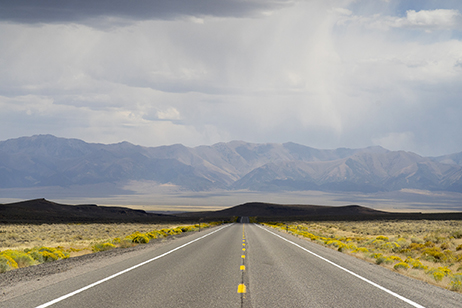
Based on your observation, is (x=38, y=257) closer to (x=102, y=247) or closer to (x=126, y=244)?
(x=102, y=247)

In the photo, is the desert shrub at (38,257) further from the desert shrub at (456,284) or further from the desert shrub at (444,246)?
the desert shrub at (444,246)

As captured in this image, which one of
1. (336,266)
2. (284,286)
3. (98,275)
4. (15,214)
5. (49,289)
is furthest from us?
(15,214)

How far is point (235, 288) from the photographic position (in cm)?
966

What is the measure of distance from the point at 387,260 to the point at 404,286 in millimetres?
6391

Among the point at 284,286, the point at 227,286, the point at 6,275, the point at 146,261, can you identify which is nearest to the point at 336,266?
the point at 284,286

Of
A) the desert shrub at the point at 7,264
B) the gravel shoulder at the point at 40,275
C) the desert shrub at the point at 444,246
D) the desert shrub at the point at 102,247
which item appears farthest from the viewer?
the desert shrub at the point at 444,246

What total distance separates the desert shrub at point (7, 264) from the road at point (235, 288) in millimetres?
2931

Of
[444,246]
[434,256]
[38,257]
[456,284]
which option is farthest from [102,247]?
[444,246]

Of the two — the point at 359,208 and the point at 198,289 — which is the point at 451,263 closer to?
the point at 198,289

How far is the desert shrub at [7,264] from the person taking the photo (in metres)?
12.5

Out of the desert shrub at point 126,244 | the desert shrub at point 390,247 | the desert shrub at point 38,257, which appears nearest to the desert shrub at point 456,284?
the desert shrub at point 390,247

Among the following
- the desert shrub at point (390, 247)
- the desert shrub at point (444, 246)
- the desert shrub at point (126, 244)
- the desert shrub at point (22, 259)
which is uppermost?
the desert shrub at point (22, 259)

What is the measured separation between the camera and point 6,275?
1152cm

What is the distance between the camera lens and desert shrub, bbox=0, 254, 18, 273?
494 inches
